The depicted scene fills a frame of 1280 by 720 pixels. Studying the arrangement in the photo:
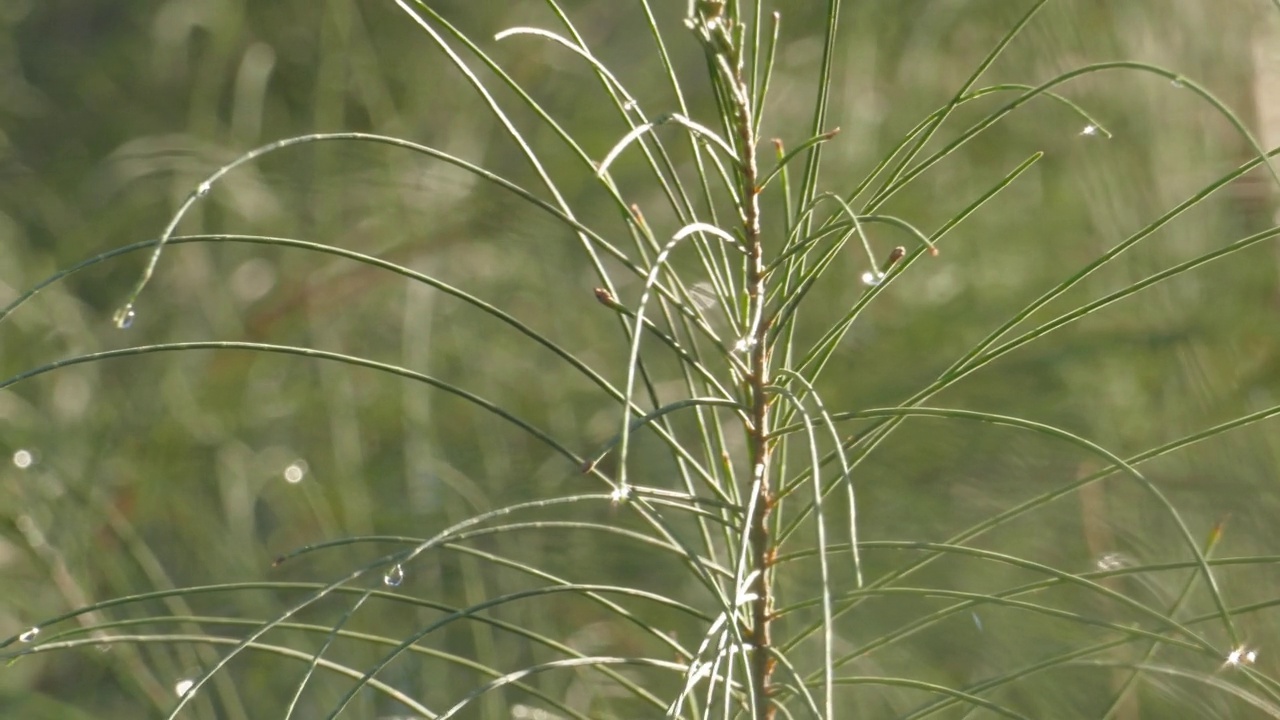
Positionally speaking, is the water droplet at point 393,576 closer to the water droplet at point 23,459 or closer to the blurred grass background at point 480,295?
the blurred grass background at point 480,295

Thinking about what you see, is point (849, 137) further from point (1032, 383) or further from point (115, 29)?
point (115, 29)

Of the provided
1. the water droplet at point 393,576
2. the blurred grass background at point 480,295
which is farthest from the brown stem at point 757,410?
the blurred grass background at point 480,295

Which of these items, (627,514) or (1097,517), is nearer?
(1097,517)

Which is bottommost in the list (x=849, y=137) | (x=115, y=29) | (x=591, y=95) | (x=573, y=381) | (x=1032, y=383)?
(x=1032, y=383)

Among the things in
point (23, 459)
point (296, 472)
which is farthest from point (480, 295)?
point (23, 459)

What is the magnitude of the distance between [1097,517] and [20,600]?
2.79 ft

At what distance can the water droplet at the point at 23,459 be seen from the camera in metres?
0.94

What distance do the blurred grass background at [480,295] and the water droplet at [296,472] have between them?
0.01m

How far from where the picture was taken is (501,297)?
1.17m

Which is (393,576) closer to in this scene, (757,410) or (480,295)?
(757,410)

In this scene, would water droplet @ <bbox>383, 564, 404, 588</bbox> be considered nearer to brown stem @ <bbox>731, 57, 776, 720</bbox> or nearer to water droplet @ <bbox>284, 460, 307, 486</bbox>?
brown stem @ <bbox>731, 57, 776, 720</bbox>

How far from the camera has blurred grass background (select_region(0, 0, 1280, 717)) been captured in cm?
97

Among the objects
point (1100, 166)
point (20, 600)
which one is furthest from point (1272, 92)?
point (20, 600)

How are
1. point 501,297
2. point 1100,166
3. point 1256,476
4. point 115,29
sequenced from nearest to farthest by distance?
point 1256,476 < point 1100,166 < point 501,297 < point 115,29
